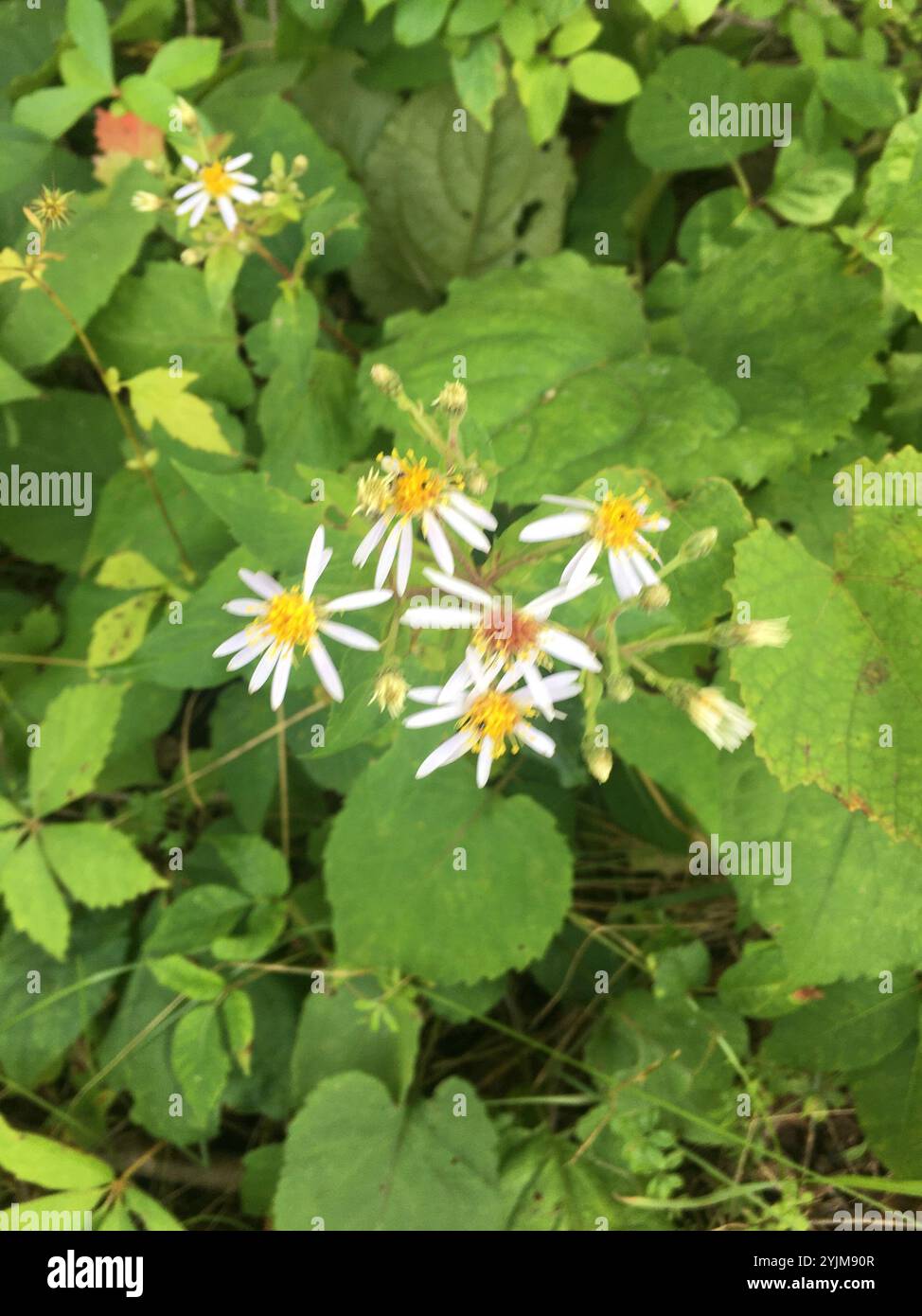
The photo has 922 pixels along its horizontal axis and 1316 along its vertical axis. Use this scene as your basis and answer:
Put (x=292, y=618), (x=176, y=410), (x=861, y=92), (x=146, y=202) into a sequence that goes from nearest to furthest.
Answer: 1. (x=292, y=618)
2. (x=146, y=202)
3. (x=861, y=92)
4. (x=176, y=410)

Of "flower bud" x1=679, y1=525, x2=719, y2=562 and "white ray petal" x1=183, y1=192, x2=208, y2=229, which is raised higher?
"white ray petal" x1=183, y1=192, x2=208, y2=229

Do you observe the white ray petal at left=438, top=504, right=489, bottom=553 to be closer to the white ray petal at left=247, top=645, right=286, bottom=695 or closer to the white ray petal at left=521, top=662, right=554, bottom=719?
the white ray petal at left=521, top=662, right=554, bottom=719

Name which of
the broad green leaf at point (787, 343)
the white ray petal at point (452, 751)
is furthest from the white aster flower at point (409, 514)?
the broad green leaf at point (787, 343)

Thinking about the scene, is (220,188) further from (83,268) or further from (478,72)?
(478,72)

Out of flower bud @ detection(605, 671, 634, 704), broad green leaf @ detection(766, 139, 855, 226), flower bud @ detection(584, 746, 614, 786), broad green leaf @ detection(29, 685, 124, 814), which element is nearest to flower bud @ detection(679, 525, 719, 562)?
flower bud @ detection(605, 671, 634, 704)

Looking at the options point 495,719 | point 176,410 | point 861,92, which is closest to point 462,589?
point 495,719
